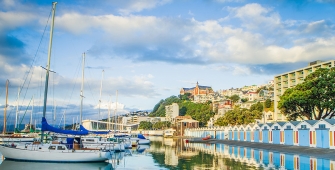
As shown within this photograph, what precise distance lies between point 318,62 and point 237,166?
87424mm

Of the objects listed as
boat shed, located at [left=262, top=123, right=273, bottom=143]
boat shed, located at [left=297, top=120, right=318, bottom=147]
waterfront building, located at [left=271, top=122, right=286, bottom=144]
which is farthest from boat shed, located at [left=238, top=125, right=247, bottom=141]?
boat shed, located at [left=297, top=120, right=318, bottom=147]

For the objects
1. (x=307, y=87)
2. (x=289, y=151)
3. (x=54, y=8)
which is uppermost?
(x=54, y=8)

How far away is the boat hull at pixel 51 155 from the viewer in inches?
1401

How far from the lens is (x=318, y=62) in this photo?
361ft

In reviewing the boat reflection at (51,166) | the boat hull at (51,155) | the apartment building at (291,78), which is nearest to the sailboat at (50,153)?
the boat hull at (51,155)

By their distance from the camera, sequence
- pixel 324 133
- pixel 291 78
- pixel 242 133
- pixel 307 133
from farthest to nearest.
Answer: pixel 291 78
pixel 242 133
pixel 307 133
pixel 324 133

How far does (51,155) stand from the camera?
117 ft

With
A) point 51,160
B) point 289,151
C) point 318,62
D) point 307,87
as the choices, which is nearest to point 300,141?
point 289,151

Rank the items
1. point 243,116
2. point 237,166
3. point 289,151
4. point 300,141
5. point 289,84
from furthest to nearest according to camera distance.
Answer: point 289,84 → point 243,116 → point 300,141 → point 289,151 → point 237,166

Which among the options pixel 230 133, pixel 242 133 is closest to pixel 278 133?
pixel 242 133

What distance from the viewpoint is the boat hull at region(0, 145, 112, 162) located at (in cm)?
3559

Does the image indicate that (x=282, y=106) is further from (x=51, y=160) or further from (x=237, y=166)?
(x=51, y=160)

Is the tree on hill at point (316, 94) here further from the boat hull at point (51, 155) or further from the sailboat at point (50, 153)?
the boat hull at point (51, 155)

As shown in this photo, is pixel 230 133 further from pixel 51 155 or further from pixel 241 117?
pixel 51 155
